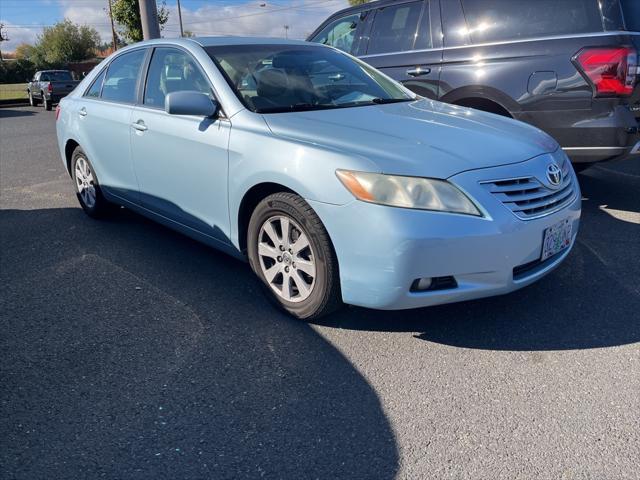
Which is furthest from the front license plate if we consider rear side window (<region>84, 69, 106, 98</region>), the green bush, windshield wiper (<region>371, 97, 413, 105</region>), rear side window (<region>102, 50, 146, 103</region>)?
the green bush

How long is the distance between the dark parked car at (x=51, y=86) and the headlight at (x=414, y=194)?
22719 mm

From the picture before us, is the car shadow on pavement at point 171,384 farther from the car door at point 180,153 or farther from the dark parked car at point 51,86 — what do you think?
the dark parked car at point 51,86

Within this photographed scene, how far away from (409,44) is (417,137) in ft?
10.5

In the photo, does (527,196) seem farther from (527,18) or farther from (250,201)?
(527,18)

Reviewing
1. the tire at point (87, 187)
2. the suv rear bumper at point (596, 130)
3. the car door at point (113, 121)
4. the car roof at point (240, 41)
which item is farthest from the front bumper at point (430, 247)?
the tire at point (87, 187)

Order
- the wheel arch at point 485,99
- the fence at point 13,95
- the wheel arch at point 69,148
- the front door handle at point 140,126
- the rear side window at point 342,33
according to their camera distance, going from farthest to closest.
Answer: the fence at point 13,95 < the rear side window at point 342,33 < the wheel arch at point 69,148 < the wheel arch at point 485,99 < the front door handle at point 140,126

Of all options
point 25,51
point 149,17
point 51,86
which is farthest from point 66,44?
point 149,17

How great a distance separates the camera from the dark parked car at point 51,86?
22.6 metres

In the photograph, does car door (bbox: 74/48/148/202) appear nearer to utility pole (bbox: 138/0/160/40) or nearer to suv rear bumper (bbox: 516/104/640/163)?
suv rear bumper (bbox: 516/104/640/163)

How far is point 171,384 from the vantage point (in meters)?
2.63

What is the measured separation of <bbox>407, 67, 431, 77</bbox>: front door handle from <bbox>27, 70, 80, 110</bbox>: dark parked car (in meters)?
20.2

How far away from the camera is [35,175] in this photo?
298 inches

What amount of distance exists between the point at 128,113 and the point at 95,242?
1.13 m

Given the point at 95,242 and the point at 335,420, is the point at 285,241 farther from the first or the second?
the point at 95,242
